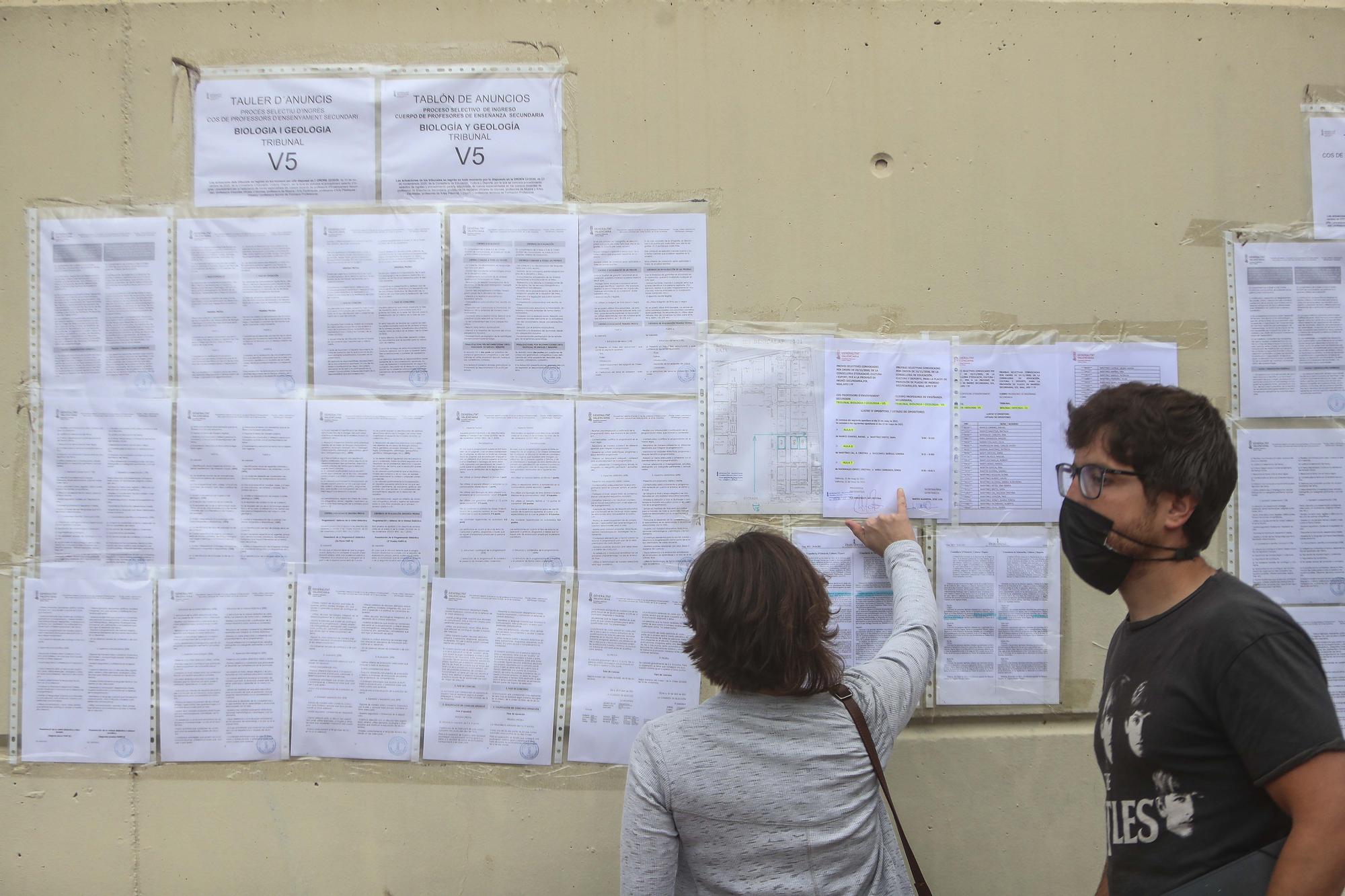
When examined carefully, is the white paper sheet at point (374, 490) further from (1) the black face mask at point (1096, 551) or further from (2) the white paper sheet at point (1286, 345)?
(2) the white paper sheet at point (1286, 345)

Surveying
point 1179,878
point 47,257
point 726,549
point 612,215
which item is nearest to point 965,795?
point 1179,878

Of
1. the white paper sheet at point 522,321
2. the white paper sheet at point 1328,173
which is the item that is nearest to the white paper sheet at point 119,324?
the white paper sheet at point 522,321

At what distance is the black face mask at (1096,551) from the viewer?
1.54m

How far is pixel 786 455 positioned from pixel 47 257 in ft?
7.59

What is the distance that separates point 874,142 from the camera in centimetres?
235

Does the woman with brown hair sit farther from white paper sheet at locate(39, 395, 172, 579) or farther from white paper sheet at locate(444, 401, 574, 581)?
white paper sheet at locate(39, 395, 172, 579)

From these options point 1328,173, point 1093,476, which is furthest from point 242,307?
point 1328,173

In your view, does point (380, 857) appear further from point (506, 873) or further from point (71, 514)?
point (71, 514)

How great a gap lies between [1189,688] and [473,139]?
225 cm

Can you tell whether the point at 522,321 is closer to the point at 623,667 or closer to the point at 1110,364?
the point at 623,667

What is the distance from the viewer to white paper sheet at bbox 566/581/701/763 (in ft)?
7.43

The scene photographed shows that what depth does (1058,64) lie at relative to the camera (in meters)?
2.36

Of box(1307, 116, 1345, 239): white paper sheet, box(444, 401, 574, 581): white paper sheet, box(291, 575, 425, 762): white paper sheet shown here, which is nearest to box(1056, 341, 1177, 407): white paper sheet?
box(1307, 116, 1345, 239): white paper sheet

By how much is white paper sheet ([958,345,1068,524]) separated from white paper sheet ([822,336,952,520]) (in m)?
0.06
